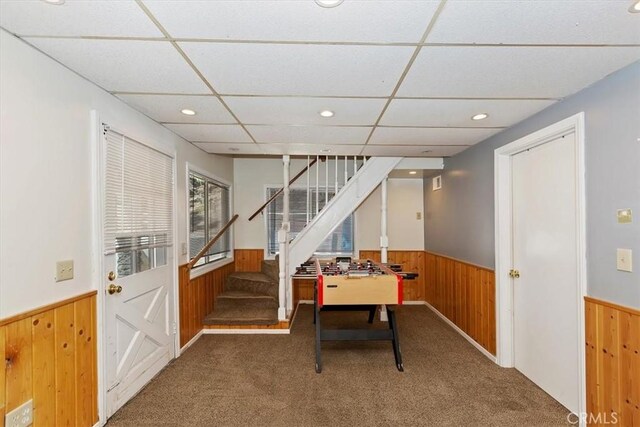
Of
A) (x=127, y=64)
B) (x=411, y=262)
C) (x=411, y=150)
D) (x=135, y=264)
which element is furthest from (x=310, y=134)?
(x=411, y=262)

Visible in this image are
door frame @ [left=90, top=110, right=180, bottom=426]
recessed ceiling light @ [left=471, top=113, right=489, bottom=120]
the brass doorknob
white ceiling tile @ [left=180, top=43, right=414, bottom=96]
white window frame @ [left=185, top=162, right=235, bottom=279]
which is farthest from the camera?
white window frame @ [left=185, top=162, right=235, bottom=279]

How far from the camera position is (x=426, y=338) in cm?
370

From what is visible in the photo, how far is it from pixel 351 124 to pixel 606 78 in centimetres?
176

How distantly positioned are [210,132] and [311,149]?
120 cm

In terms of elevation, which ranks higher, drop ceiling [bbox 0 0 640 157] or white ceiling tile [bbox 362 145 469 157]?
drop ceiling [bbox 0 0 640 157]

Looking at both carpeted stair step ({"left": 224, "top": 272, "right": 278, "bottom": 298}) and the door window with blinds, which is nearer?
the door window with blinds

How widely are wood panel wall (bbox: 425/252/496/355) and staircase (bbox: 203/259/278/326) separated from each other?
7.80ft

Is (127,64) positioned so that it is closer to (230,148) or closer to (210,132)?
(210,132)

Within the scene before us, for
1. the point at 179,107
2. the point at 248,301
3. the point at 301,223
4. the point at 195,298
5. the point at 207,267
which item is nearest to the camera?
the point at 179,107

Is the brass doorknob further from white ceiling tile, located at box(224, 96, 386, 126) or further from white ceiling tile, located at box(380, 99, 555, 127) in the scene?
white ceiling tile, located at box(380, 99, 555, 127)

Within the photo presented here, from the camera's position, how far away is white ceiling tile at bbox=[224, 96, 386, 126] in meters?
2.26

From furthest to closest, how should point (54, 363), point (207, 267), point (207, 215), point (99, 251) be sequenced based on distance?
point (207, 215) < point (207, 267) < point (99, 251) < point (54, 363)

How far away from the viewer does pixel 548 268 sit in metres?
2.52

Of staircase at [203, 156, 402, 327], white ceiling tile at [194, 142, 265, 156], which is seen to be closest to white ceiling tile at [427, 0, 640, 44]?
white ceiling tile at [194, 142, 265, 156]
